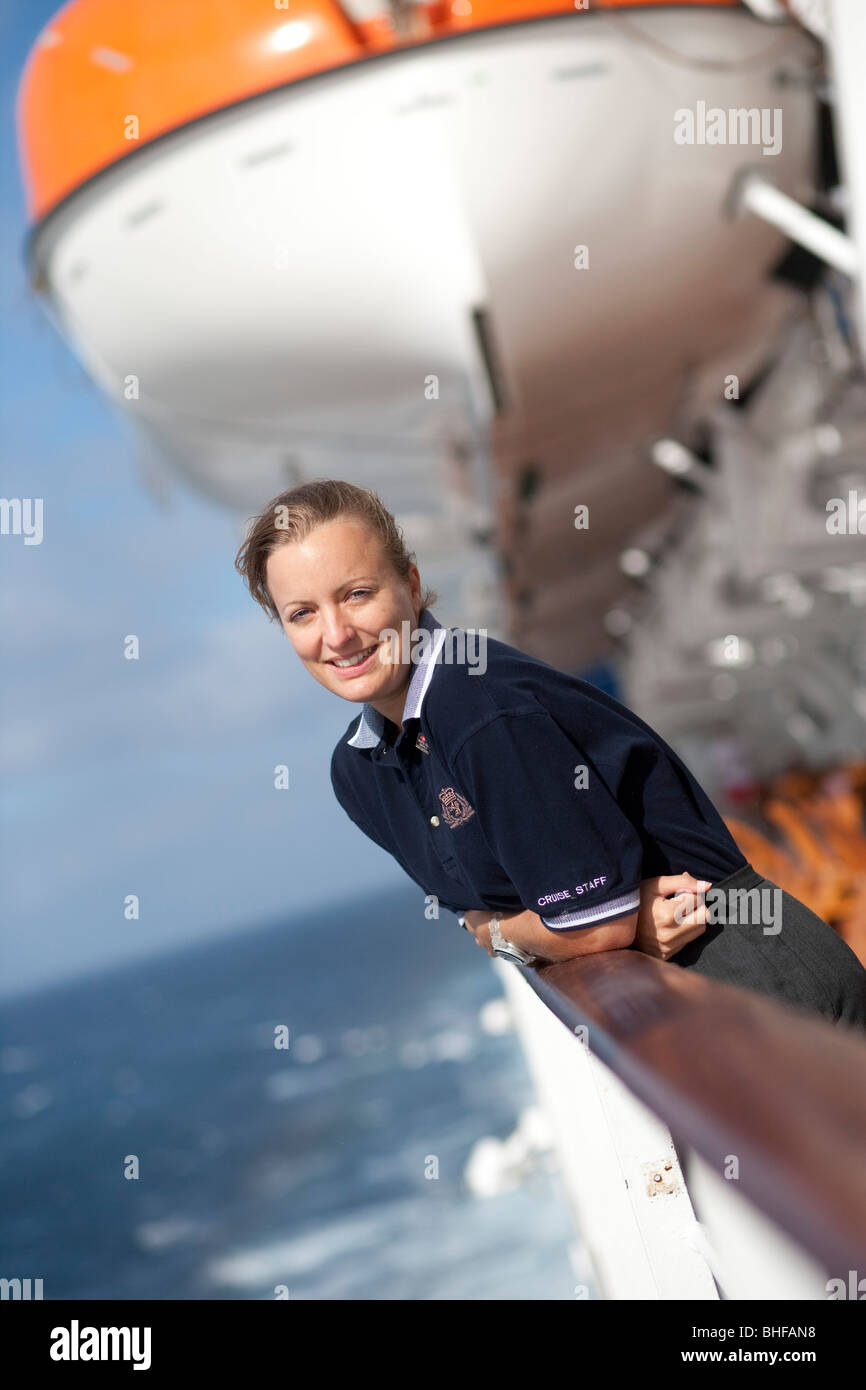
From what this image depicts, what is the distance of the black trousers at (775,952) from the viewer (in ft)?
3.69

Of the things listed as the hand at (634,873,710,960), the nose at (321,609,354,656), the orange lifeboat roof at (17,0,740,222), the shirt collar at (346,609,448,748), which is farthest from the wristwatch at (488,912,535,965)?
the orange lifeboat roof at (17,0,740,222)

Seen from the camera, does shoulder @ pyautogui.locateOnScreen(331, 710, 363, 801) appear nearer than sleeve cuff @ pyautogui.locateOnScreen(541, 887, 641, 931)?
No

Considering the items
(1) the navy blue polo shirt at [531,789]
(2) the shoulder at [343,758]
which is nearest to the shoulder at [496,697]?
(1) the navy blue polo shirt at [531,789]

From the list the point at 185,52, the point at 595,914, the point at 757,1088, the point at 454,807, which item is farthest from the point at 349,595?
the point at 185,52

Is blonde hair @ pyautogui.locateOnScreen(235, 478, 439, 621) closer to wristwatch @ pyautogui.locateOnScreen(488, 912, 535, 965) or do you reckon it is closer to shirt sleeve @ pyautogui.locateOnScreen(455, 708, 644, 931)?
shirt sleeve @ pyautogui.locateOnScreen(455, 708, 644, 931)

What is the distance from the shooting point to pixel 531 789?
1.03m

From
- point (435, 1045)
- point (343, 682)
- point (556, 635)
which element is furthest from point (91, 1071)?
point (343, 682)

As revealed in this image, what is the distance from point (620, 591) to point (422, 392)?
265 inches

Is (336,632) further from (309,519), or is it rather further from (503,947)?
(503,947)

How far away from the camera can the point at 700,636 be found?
30.1ft

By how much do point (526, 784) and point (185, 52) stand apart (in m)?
3.12

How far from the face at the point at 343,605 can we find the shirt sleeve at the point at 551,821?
0.58 ft

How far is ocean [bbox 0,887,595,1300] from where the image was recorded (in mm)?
20016
